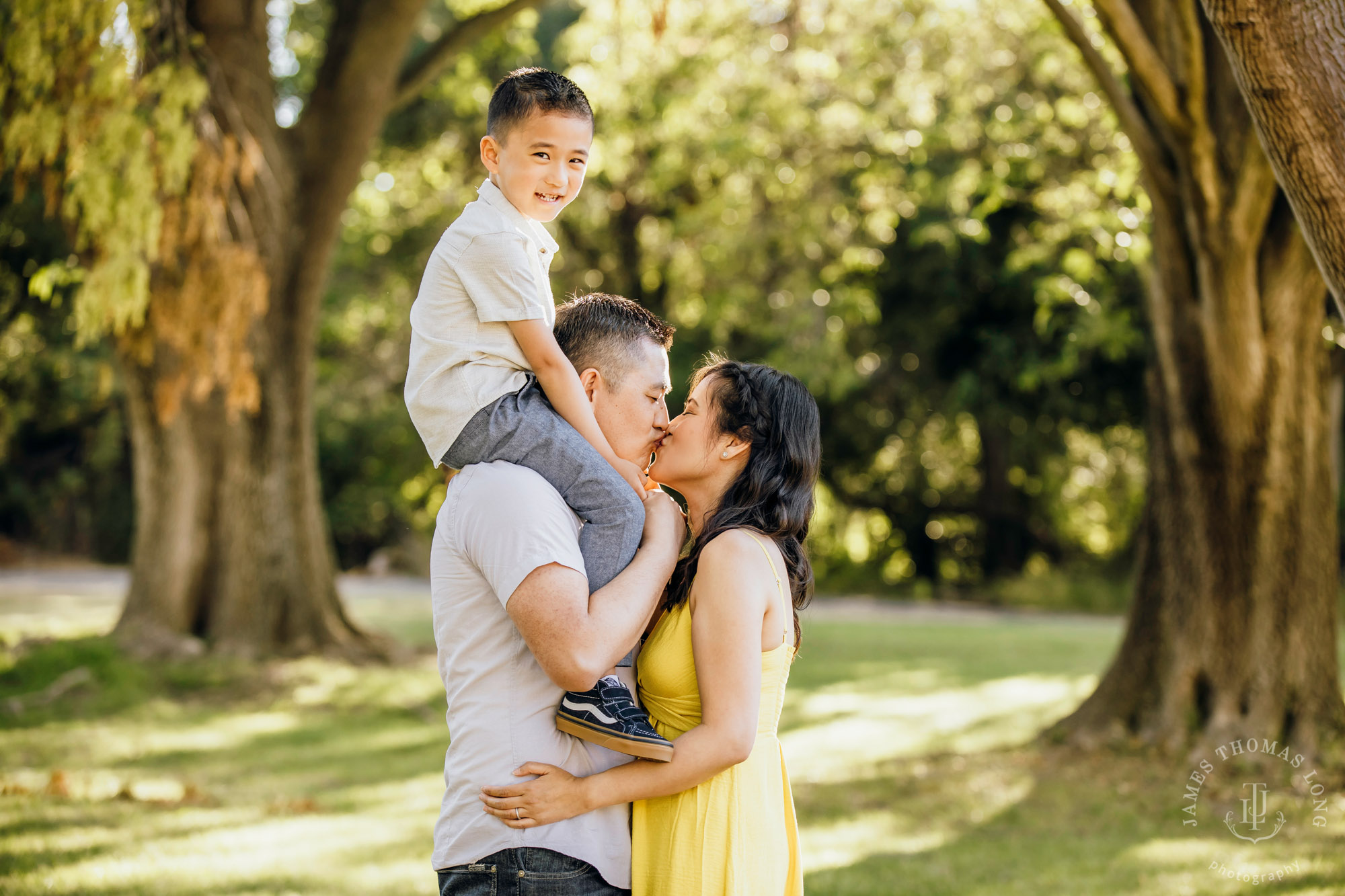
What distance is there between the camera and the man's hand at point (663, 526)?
2273 mm

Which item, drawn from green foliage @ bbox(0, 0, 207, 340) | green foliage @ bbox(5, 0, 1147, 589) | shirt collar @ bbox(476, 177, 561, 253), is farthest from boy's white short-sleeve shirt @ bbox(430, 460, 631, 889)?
green foliage @ bbox(5, 0, 1147, 589)

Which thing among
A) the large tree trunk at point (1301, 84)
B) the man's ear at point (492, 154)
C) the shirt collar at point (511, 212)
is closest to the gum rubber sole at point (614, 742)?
the shirt collar at point (511, 212)

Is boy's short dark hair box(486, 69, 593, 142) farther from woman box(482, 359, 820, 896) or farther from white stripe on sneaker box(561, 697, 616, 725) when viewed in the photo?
white stripe on sneaker box(561, 697, 616, 725)

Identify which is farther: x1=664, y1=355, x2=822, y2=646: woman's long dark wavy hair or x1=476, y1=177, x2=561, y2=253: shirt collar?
x1=476, y1=177, x2=561, y2=253: shirt collar

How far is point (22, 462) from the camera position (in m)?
24.6

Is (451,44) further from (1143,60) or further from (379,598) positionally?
(379,598)

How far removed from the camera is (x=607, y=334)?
251 centimetres

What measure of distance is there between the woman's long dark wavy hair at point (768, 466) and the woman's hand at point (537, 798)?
484 mm

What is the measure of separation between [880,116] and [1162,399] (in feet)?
22.5

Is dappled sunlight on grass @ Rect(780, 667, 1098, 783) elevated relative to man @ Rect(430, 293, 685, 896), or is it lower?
lower

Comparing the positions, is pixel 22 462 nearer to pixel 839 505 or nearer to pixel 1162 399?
pixel 839 505

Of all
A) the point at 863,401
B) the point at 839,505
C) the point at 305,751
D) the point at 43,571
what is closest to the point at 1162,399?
the point at 305,751

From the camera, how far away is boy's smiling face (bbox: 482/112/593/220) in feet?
8.52

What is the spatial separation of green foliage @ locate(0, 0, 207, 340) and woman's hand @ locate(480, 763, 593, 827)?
14.4ft
